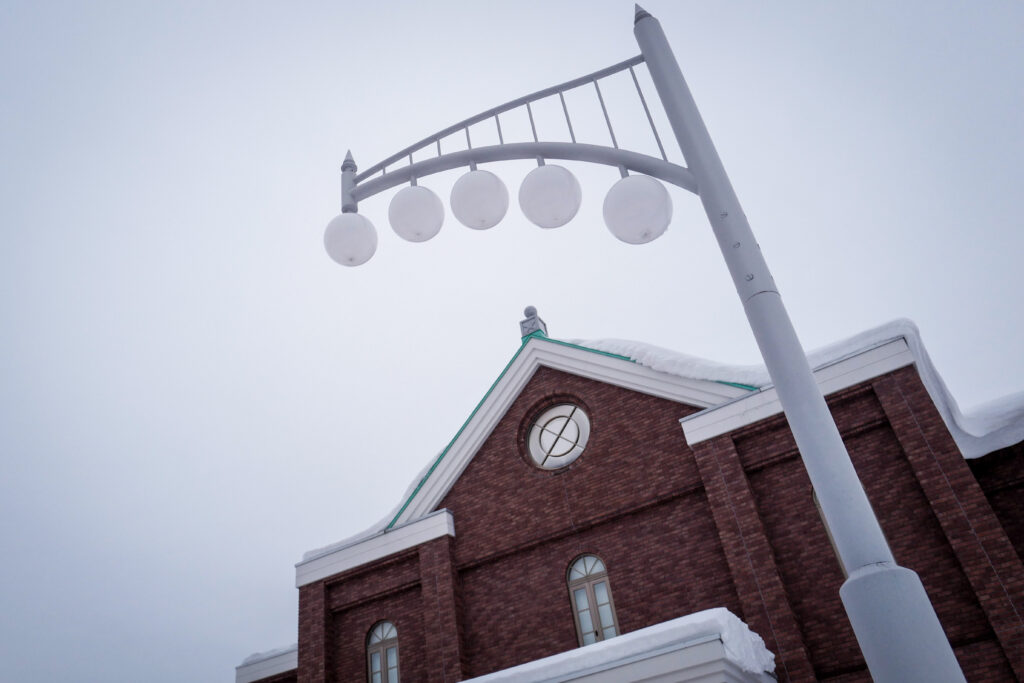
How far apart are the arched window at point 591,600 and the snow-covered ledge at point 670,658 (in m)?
3.54

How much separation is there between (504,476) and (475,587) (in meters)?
2.41

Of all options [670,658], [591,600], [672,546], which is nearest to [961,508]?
[672,546]

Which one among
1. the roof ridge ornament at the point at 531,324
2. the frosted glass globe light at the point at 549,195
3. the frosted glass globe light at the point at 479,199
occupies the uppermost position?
the roof ridge ornament at the point at 531,324

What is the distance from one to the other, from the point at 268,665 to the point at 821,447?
19832mm

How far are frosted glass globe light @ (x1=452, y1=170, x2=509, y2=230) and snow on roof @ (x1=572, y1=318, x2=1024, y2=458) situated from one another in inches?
378

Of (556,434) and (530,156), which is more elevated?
(556,434)

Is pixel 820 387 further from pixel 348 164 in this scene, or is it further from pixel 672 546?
pixel 348 164

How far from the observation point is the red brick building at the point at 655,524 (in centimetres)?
1138

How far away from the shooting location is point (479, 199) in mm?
4965

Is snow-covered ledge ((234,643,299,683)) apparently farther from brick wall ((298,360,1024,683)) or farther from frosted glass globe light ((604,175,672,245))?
frosted glass globe light ((604,175,672,245))

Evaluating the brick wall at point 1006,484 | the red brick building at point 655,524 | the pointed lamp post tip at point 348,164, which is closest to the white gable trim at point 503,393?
the red brick building at point 655,524

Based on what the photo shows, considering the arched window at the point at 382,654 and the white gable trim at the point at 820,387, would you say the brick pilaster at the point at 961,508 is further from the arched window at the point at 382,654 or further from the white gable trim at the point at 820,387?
the arched window at the point at 382,654

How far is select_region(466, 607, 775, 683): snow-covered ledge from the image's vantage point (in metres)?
9.23

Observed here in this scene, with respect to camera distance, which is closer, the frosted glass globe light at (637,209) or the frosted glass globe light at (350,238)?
the frosted glass globe light at (637,209)
